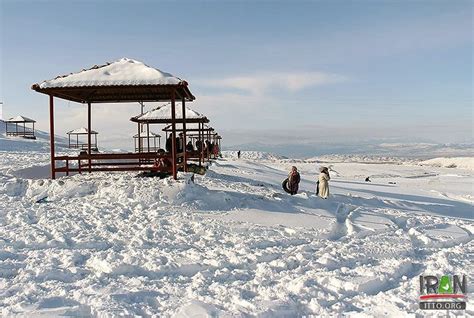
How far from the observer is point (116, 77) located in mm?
11977

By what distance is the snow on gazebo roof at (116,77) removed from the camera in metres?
11.7

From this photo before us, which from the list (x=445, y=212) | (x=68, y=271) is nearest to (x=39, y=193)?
(x=68, y=271)

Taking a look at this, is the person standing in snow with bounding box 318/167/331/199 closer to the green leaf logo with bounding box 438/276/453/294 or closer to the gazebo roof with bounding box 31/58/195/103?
the gazebo roof with bounding box 31/58/195/103

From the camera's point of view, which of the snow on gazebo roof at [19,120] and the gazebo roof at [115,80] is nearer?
the gazebo roof at [115,80]

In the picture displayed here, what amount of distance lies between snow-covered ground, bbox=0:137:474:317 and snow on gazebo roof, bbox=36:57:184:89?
2.81 m

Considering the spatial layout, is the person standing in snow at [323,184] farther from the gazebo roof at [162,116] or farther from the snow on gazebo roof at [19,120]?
the snow on gazebo roof at [19,120]

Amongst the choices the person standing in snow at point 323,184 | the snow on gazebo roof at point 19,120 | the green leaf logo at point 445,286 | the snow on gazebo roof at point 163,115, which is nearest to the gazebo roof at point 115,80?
the person standing in snow at point 323,184

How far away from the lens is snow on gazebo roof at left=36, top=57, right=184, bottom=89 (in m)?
11.7

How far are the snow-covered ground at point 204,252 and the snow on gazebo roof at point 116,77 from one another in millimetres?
2811

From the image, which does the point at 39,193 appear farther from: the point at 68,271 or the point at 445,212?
the point at 445,212

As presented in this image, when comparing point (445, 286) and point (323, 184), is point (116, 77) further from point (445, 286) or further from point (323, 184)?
point (445, 286)

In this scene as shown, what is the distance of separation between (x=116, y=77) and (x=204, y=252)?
690cm

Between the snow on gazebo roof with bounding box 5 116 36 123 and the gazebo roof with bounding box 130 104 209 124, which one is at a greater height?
the snow on gazebo roof with bounding box 5 116 36 123

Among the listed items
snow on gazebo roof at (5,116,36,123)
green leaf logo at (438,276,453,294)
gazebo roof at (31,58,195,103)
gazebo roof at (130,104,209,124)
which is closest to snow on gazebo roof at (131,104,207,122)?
gazebo roof at (130,104,209,124)
